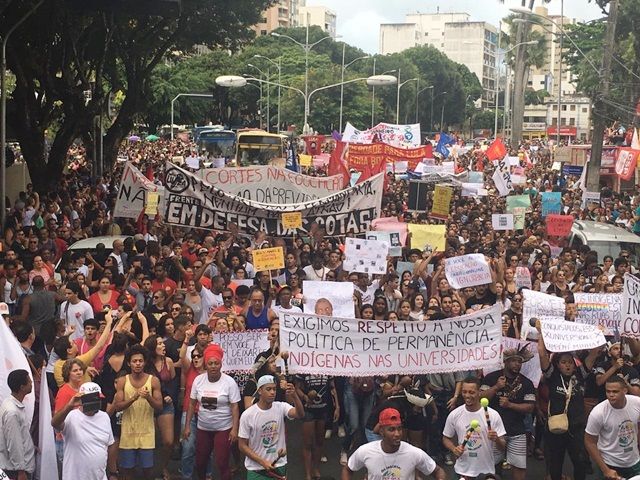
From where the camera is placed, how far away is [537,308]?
1045cm

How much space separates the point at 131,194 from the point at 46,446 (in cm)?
1090

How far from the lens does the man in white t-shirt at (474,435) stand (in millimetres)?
8016

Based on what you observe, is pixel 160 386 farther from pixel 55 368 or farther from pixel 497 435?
pixel 497 435

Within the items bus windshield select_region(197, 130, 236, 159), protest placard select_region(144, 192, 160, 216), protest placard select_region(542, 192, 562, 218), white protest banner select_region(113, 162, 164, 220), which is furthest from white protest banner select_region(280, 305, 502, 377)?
bus windshield select_region(197, 130, 236, 159)

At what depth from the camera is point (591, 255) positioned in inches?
599

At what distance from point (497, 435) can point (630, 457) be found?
1041mm

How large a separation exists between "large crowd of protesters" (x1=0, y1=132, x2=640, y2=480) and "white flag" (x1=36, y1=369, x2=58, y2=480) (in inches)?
2.8

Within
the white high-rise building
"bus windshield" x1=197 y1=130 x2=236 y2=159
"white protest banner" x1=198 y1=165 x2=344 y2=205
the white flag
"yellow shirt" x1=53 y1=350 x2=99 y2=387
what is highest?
the white high-rise building

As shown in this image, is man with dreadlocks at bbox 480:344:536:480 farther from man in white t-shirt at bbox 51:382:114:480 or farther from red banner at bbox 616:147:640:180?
red banner at bbox 616:147:640:180

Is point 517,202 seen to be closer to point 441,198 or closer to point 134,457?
point 441,198

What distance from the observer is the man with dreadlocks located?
29.0 feet

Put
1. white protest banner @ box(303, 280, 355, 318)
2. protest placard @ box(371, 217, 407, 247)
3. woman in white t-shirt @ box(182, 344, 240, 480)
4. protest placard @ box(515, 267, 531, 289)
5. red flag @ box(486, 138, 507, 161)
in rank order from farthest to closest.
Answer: red flag @ box(486, 138, 507, 161) < protest placard @ box(371, 217, 407, 247) < protest placard @ box(515, 267, 531, 289) < white protest banner @ box(303, 280, 355, 318) < woman in white t-shirt @ box(182, 344, 240, 480)

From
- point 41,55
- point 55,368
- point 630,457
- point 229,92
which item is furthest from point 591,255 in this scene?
point 229,92

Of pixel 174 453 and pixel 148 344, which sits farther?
pixel 174 453
